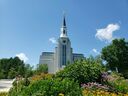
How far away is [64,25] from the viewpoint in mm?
174500

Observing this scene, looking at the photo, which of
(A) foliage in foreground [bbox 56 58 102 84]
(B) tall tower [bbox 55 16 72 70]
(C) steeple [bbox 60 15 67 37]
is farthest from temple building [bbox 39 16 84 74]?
(A) foliage in foreground [bbox 56 58 102 84]

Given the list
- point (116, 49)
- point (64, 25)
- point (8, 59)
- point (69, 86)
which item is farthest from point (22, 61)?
point (69, 86)

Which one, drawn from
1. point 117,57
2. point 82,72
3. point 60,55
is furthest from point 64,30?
point 82,72

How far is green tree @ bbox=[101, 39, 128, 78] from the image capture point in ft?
239

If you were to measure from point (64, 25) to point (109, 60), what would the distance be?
102850 mm

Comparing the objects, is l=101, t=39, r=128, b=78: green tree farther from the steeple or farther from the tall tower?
the steeple

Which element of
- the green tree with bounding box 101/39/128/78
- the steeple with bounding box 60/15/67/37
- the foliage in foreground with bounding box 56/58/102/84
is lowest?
the foliage in foreground with bounding box 56/58/102/84

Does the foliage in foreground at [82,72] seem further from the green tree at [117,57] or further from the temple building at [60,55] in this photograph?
the temple building at [60,55]

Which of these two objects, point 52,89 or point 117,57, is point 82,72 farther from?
point 117,57

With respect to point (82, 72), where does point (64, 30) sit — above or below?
above

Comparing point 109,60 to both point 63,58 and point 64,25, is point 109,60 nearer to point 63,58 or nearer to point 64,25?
point 63,58

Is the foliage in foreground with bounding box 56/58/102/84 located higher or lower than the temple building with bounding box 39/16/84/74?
lower

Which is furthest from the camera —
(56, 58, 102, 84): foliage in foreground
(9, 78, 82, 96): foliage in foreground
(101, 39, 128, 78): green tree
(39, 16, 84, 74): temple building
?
(39, 16, 84, 74): temple building

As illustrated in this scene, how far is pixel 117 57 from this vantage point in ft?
240
